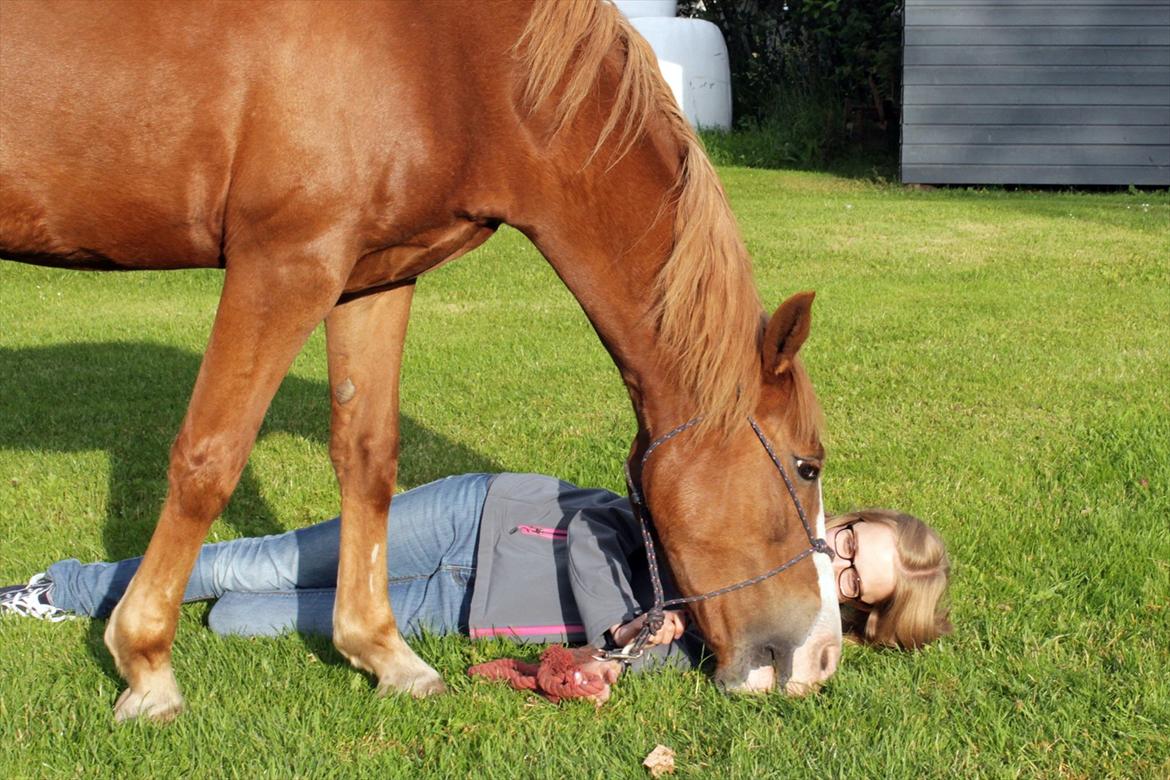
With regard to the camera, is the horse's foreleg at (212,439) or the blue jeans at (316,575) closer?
the horse's foreleg at (212,439)

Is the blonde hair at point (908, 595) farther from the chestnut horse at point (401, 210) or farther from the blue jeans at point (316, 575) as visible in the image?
the blue jeans at point (316, 575)

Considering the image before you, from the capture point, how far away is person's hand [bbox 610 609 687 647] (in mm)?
3092

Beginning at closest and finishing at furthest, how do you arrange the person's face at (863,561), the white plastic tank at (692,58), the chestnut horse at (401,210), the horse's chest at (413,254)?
the chestnut horse at (401,210) → the horse's chest at (413,254) → the person's face at (863,561) → the white plastic tank at (692,58)

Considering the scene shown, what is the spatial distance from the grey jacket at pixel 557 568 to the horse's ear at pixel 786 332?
0.70 meters

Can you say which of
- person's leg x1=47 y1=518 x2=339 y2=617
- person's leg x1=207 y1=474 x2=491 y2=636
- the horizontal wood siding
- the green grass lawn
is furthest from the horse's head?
the horizontal wood siding

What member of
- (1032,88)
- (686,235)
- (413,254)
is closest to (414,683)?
(413,254)

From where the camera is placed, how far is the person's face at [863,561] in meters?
3.38

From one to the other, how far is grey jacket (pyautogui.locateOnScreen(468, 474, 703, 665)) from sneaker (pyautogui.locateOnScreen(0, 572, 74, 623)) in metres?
1.24

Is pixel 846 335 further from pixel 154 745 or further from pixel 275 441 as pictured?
pixel 154 745

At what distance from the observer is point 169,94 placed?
8.63 feet

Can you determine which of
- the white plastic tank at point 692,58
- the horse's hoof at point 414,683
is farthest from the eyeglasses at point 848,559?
the white plastic tank at point 692,58

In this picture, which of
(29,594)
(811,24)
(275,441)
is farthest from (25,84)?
(811,24)

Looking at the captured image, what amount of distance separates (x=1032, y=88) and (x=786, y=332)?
541 inches

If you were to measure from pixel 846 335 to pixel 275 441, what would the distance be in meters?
3.59
